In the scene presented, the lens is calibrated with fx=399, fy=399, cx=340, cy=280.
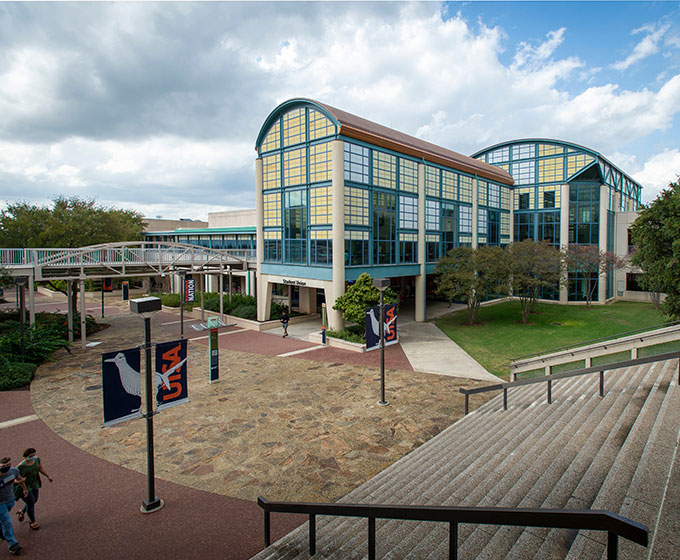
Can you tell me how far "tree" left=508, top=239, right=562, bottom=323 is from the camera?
1091 inches

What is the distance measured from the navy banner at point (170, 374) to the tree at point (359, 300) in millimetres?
13328

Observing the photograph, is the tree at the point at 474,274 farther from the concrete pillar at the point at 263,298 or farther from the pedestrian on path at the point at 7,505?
the pedestrian on path at the point at 7,505

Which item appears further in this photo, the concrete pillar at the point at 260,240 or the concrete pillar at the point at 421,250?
the concrete pillar at the point at 421,250

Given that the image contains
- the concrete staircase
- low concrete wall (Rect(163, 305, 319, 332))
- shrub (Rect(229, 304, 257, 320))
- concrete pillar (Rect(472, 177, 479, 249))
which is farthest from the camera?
concrete pillar (Rect(472, 177, 479, 249))

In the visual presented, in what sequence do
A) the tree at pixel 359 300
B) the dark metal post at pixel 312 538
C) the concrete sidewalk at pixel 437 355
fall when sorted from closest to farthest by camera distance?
the dark metal post at pixel 312 538 → the concrete sidewalk at pixel 437 355 → the tree at pixel 359 300

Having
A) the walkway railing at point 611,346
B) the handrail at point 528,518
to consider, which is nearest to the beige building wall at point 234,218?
the walkway railing at point 611,346

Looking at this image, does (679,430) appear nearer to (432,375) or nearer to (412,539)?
(412,539)

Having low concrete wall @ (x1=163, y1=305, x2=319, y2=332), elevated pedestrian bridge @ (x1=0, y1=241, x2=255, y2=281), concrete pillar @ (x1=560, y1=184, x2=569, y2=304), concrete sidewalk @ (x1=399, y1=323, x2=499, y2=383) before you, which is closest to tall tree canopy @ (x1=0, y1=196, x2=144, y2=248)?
elevated pedestrian bridge @ (x1=0, y1=241, x2=255, y2=281)

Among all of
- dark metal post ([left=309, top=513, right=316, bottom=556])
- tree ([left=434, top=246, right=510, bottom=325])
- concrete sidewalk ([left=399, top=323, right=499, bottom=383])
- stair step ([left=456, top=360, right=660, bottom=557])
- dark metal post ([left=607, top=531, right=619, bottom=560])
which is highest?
tree ([left=434, top=246, right=510, bottom=325])

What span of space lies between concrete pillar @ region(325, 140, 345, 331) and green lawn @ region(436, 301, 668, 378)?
7478 mm

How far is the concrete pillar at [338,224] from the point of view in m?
23.5

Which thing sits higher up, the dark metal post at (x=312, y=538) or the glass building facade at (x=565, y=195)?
the glass building facade at (x=565, y=195)

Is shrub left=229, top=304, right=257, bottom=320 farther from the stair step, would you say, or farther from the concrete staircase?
the stair step

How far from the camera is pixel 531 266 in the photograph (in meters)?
28.2
